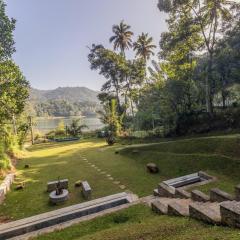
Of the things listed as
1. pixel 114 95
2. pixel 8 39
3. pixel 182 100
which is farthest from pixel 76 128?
pixel 8 39

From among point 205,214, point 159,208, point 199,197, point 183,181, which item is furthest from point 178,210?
point 183,181

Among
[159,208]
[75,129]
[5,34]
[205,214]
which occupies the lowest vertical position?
[159,208]

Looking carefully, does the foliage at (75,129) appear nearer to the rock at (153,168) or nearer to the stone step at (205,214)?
the rock at (153,168)

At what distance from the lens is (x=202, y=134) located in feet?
63.0

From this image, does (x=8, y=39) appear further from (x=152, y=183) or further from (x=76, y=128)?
(x=76, y=128)

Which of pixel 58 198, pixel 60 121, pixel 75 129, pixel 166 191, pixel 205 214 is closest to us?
pixel 205 214

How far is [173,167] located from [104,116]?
20.9m

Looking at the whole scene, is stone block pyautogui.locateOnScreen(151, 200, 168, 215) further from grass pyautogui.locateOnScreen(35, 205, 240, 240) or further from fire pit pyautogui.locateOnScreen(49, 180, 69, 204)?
fire pit pyautogui.locateOnScreen(49, 180, 69, 204)

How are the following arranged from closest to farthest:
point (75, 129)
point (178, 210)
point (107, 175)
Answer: point (178, 210) → point (107, 175) → point (75, 129)

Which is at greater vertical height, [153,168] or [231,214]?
[231,214]

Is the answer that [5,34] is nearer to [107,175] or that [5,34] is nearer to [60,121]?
[107,175]

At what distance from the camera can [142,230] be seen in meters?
5.21

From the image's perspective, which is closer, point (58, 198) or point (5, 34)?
point (58, 198)

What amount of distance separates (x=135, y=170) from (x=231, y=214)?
9.40 metres
